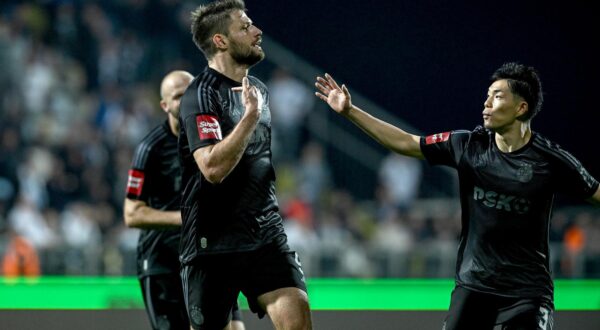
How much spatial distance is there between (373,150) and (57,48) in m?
4.37

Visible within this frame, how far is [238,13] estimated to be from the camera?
480cm

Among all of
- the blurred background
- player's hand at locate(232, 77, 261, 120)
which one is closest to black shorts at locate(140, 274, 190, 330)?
player's hand at locate(232, 77, 261, 120)

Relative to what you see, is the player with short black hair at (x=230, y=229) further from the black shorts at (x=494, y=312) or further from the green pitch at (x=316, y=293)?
the green pitch at (x=316, y=293)

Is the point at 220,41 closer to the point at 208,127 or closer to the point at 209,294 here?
the point at 208,127

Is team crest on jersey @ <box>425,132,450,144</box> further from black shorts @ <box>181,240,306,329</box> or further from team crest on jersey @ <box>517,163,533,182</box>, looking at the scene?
black shorts @ <box>181,240,306,329</box>

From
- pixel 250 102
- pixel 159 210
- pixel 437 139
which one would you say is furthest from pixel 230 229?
pixel 159 210

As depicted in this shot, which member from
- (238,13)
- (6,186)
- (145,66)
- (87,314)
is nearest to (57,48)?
(145,66)

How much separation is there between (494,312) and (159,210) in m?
2.12

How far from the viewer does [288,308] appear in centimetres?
449

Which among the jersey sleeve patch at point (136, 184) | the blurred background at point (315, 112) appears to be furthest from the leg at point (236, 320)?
the blurred background at point (315, 112)

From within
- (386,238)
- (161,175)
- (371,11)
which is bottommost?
(386,238)

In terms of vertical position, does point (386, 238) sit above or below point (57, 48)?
below

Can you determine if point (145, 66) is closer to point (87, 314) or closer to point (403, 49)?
point (403, 49)

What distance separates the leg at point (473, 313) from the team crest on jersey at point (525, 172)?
1.99 feet
